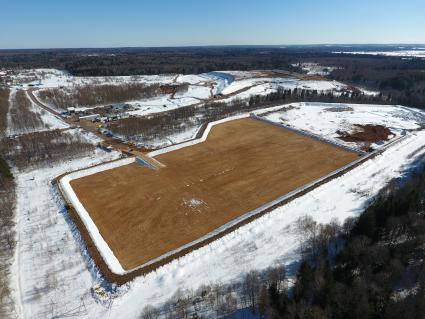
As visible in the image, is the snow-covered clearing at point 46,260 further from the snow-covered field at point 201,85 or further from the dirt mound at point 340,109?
the dirt mound at point 340,109

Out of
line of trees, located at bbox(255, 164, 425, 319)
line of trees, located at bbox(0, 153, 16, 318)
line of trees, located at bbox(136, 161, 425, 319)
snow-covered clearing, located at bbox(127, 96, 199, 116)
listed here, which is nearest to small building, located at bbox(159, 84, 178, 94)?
snow-covered clearing, located at bbox(127, 96, 199, 116)

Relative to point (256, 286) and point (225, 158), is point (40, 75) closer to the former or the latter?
point (225, 158)

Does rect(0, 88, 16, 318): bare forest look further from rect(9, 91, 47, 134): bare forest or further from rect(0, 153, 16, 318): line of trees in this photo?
rect(9, 91, 47, 134): bare forest

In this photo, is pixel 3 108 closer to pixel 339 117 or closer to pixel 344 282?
pixel 339 117

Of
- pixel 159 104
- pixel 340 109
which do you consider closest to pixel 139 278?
pixel 159 104

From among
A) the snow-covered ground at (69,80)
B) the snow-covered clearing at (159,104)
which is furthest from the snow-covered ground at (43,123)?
the snow-covered ground at (69,80)

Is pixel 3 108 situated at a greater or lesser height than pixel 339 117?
greater

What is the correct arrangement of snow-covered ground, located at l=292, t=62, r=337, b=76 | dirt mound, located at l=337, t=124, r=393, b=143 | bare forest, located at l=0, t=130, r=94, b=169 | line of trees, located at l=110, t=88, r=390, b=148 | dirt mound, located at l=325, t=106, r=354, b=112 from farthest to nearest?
snow-covered ground, located at l=292, t=62, r=337, b=76 < dirt mound, located at l=325, t=106, r=354, b=112 < line of trees, located at l=110, t=88, r=390, b=148 < dirt mound, located at l=337, t=124, r=393, b=143 < bare forest, located at l=0, t=130, r=94, b=169
